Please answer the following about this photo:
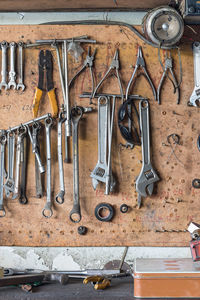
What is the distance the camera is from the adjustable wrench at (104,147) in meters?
2.11

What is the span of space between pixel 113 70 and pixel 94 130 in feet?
1.11

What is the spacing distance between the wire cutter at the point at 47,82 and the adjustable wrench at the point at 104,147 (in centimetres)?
24

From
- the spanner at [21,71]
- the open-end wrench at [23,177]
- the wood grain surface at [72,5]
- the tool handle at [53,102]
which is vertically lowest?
the open-end wrench at [23,177]

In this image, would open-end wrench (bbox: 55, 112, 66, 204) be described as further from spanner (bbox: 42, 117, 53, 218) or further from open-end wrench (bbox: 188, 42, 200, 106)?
open-end wrench (bbox: 188, 42, 200, 106)

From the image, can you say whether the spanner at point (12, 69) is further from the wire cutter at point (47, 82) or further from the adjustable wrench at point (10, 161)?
the adjustable wrench at point (10, 161)

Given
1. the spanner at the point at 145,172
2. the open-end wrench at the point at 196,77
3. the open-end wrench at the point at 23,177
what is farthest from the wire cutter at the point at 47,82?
the open-end wrench at the point at 196,77

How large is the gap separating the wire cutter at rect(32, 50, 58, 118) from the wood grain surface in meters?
0.24

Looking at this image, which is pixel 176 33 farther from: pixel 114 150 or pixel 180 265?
pixel 180 265

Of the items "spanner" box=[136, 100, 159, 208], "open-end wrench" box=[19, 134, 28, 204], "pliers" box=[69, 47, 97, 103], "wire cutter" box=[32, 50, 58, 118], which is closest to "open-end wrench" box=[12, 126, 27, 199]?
"open-end wrench" box=[19, 134, 28, 204]

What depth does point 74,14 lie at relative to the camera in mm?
2240

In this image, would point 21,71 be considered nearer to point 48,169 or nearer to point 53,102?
point 53,102

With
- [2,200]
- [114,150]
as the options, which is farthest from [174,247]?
[2,200]

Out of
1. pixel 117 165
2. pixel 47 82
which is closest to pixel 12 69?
pixel 47 82

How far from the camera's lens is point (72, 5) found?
7.06 feet
